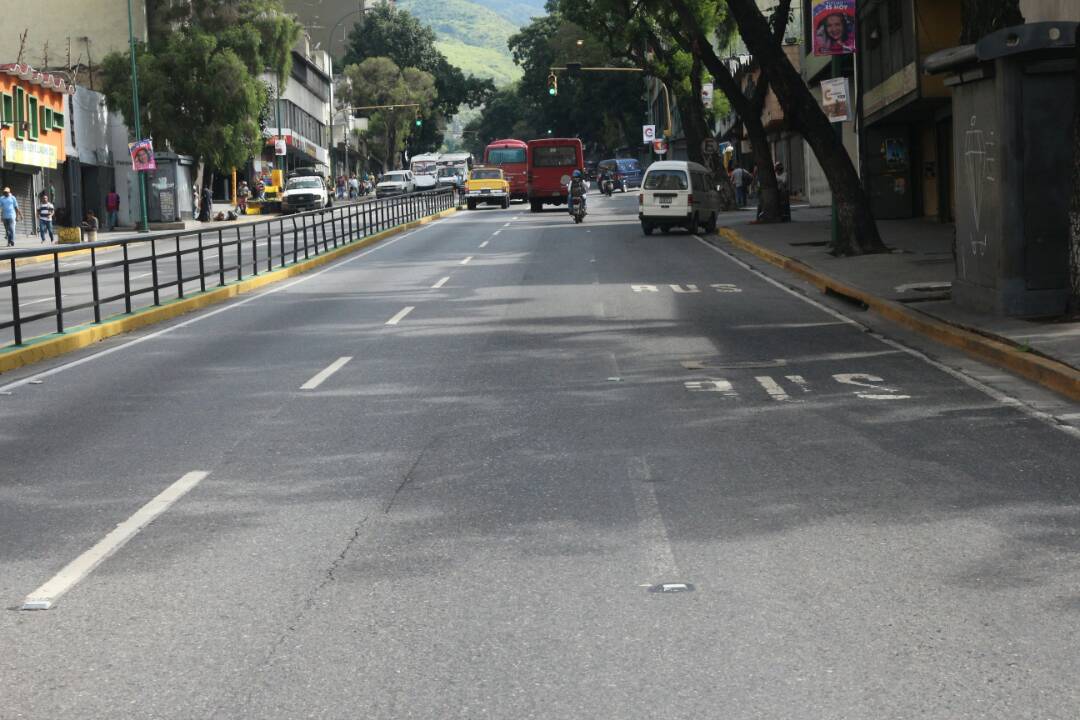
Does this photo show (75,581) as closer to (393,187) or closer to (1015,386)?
(1015,386)

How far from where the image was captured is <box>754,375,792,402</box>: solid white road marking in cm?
1176

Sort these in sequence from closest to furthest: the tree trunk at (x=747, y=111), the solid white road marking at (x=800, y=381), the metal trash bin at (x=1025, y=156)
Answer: the solid white road marking at (x=800, y=381), the metal trash bin at (x=1025, y=156), the tree trunk at (x=747, y=111)

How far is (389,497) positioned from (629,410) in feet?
11.0

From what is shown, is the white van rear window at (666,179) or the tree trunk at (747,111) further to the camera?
the white van rear window at (666,179)

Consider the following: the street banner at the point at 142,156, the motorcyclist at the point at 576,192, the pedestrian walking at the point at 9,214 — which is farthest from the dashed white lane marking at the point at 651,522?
the street banner at the point at 142,156

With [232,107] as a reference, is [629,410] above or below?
below

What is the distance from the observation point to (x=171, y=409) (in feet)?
38.7

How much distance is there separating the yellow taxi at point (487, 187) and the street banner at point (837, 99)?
3982cm

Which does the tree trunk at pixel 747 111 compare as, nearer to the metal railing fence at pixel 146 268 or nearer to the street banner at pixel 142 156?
the metal railing fence at pixel 146 268

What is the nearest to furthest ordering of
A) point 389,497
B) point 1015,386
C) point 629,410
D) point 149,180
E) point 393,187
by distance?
point 389,497 < point 629,410 < point 1015,386 < point 149,180 < point 393,187

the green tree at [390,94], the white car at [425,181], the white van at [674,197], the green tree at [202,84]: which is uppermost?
the green tree at [390,94]

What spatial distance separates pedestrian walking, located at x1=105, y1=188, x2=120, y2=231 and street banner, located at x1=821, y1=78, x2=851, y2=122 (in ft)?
128

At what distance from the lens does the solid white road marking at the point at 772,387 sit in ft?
38.6

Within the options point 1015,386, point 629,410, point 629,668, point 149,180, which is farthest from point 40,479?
point 149,180
